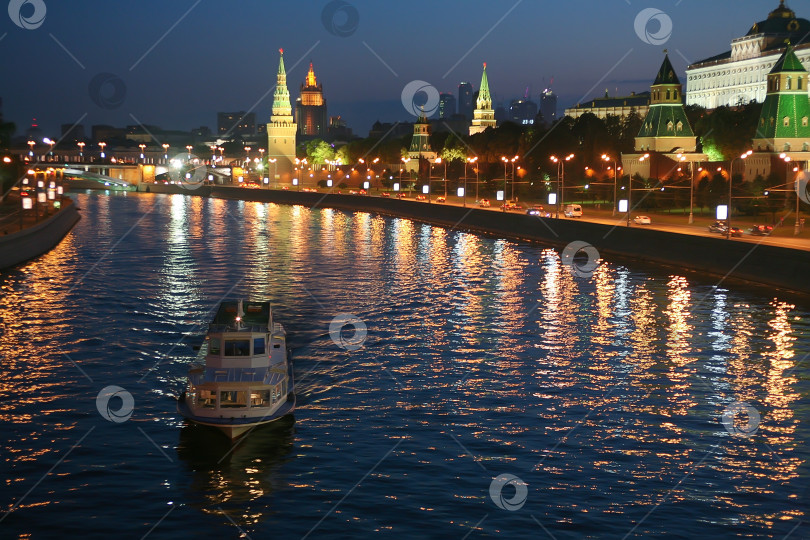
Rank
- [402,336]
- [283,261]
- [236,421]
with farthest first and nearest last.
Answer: [283,261], [402,336], [236,421]

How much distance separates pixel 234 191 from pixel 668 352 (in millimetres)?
135988

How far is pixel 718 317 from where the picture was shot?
41.3 m

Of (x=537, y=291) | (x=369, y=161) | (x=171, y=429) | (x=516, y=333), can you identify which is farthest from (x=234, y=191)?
(x=171, y=429)

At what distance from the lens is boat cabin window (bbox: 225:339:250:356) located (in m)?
25.6

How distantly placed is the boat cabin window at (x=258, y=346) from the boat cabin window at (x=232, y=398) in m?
1.95

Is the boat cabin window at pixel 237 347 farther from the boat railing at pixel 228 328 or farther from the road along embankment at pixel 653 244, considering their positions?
the road along embankment at pixel 653 244

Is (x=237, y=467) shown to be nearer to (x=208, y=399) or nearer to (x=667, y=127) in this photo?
(x=208, y=399)

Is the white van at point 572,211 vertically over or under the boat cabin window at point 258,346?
over

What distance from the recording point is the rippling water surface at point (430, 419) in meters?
19.2

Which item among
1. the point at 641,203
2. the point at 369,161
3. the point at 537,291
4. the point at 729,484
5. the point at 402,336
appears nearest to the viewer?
the point at 729,484

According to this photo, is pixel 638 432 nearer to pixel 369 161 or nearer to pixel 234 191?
pixel 234 191

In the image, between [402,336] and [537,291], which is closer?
[402,336]

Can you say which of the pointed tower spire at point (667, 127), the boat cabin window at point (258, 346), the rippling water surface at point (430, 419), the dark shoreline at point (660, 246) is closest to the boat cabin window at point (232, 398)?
the rippling water surface at point (430, 419)

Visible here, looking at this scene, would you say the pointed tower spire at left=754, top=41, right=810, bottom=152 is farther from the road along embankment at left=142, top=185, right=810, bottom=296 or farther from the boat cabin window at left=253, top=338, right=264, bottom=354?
the boat cabin window at left=253, top=338, right=264, bottom=354
